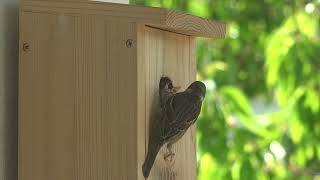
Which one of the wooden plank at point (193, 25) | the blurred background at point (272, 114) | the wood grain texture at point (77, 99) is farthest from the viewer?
the blurred background at point (272, 114)

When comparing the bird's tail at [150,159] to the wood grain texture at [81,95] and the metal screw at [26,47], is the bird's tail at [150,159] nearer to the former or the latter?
the wood grain texture at [81,95]

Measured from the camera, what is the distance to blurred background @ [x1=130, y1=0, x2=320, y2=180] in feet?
11.2

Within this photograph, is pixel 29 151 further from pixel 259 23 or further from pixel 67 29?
pixel 259 23

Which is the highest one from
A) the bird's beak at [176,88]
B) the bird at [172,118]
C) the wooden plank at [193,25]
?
the wooden plank at [193,25]

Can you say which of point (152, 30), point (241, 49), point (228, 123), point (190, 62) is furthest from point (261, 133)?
point (152, 30)

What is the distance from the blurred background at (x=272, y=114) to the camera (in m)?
3.41

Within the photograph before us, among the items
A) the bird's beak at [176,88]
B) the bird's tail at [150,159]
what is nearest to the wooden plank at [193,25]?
the bird's beak at [176,88]

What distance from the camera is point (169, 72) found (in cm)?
189

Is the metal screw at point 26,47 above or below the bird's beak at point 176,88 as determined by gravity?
above

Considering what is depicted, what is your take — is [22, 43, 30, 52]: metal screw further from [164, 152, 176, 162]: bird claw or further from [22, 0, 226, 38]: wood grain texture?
[164, 152, 176, 162]: bird claw

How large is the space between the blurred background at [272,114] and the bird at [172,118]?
1622mm

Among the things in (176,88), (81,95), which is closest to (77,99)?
(81,95)

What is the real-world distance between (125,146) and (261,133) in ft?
6.54

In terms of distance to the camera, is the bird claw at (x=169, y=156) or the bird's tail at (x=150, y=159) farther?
the bird claw at (x=169, y=156)
